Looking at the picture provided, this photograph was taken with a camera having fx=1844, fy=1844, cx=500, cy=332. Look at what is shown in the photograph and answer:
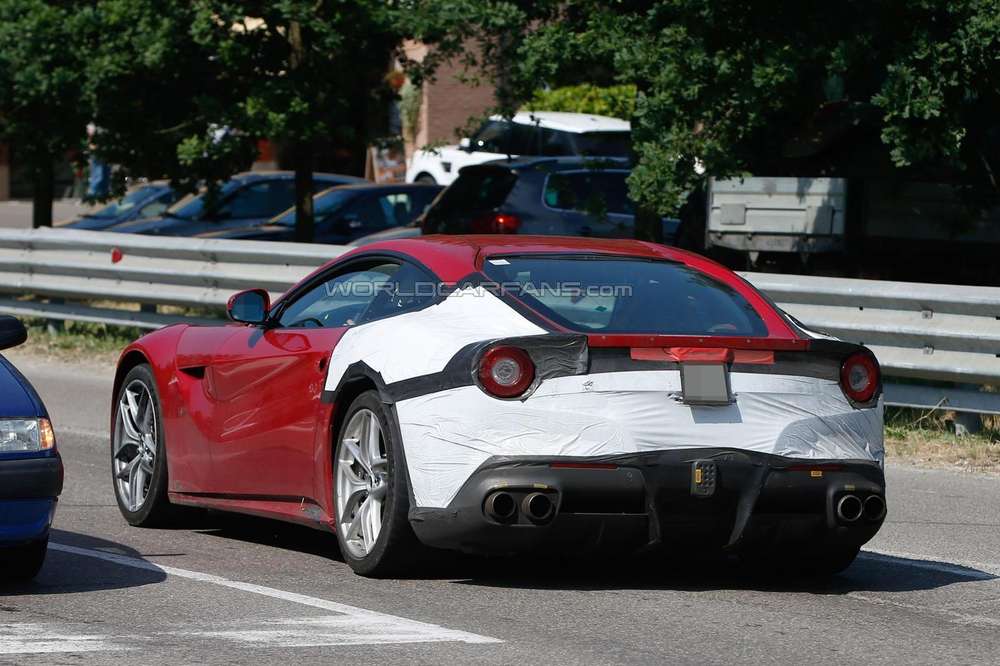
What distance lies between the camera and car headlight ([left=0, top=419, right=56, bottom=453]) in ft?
20.7

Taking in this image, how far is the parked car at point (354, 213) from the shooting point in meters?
23.0

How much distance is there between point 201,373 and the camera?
26.4ft

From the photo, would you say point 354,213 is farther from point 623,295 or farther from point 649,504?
point 649,504

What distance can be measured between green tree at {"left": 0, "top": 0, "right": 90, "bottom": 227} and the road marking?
48.2 feet

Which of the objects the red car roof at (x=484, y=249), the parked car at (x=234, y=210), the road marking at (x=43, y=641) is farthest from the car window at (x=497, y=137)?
the road marking at (x=43, y=641)

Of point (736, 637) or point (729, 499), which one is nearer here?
point (736, 637)

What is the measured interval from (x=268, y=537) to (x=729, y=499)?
2.46 meters

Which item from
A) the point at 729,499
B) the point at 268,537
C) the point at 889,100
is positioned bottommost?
the point at 268,537

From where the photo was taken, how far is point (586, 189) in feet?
60.4

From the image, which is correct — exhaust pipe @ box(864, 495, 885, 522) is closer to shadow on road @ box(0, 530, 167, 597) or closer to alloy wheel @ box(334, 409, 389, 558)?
alloy wheel @ box(334, 409, 389, 558)

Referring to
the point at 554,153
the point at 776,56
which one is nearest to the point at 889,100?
the point at 776,56

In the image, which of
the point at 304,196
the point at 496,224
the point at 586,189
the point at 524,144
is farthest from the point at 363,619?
the point at 524,144

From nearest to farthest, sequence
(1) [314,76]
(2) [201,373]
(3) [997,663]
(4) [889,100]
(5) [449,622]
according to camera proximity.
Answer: (3) [997,663]
(5) [449,622]
(2) [201,373]
(4) [889,100]
(1) [314,76]

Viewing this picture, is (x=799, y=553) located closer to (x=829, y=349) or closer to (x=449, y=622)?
(x=829, y=349)
